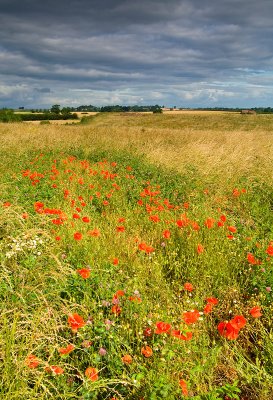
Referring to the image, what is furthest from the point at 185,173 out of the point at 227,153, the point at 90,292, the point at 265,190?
the point at 90,292

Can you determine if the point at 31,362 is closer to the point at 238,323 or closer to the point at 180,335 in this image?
the point at 180,335

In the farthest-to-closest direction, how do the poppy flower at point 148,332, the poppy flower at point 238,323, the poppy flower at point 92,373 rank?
the poppy flower at point 148,332, the poppy flower at point 238,323, the poppy flower at point 92,373

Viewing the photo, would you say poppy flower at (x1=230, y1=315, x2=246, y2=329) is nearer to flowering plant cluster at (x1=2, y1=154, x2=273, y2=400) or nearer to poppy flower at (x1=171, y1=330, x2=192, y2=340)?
flowering plant cluster at (x1=2, y1=154, x2=273, y2=400)

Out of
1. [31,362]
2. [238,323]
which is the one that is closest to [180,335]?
[238,323]

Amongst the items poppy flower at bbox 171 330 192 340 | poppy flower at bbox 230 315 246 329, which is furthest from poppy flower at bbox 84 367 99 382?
poppy flower at bbox 230 315 246 329

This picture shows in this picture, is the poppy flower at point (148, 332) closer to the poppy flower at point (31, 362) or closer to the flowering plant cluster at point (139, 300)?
the flowering plant cluster at point (139, 300)

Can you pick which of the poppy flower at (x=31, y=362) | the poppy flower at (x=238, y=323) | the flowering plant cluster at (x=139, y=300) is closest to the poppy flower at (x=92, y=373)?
the flowering plant cluster at (x=139, y=300)

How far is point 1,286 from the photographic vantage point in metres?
2.64

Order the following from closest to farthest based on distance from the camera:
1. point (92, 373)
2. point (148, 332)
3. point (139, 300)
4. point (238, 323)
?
point (92, 373) < point (238, 323) < point (148, 332) < point (139, 300)

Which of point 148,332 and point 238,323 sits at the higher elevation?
point 238,323

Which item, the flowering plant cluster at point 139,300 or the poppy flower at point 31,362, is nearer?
the poppy flower at point 31,362

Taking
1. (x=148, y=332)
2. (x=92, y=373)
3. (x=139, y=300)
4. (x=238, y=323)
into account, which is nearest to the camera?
(x=92, y=373)

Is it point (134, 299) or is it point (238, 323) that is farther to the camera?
point (134, 299)

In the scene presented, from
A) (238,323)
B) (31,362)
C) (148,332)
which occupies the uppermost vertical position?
(238,323)
